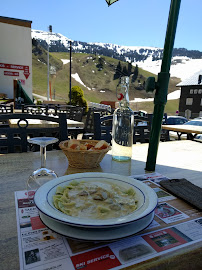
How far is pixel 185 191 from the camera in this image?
2.63 feet

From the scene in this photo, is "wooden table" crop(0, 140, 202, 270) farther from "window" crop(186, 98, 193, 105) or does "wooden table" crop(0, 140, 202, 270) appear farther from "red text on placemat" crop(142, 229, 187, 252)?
"window" crop(186, 98, 193, 105)

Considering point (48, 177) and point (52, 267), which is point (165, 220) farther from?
point (48, 177)

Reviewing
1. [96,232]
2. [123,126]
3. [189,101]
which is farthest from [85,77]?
[96,232]

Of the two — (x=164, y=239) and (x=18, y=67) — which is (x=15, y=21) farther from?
(x=164, y=239)

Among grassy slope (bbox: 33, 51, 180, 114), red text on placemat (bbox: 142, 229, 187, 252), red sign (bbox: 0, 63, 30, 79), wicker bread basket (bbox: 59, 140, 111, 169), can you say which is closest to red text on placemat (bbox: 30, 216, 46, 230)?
red text on placemat (bbox: 142, 229, 187, 252)

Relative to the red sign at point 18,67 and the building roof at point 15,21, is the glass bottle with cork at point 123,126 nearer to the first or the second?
the red sign at point 18,67

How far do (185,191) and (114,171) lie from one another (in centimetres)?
38

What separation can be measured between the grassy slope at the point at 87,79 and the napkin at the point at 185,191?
5519 cm

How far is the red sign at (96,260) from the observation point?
0.44 m

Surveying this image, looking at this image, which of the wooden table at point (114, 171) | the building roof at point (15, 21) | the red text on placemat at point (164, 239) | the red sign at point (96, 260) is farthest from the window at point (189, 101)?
the red sign at point (96, 260)

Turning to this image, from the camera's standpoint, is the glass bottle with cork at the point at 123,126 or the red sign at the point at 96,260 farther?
the glass bottle with cork at the point at 123,126

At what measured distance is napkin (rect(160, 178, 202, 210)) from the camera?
2.42 feet

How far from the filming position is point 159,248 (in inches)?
19.8

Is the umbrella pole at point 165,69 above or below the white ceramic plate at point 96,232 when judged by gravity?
above
